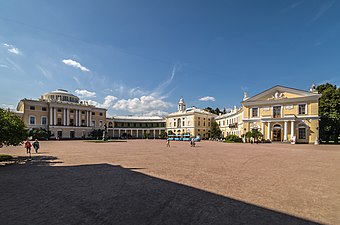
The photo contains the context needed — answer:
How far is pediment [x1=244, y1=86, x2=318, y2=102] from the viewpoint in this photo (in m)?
35.1

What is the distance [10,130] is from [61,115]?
48.5 m

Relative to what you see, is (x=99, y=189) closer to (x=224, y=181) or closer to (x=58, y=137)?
(x=224, y=181)

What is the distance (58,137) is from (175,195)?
56186 millimetres

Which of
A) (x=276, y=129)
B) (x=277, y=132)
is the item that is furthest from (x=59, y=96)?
(x=277, y=132)

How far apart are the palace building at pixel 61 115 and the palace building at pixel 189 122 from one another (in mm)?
26928

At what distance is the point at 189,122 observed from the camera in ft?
212

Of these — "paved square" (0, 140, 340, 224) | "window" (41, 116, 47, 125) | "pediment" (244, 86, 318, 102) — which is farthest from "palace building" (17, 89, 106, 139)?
"paved square" (0, 140, 340, 224)

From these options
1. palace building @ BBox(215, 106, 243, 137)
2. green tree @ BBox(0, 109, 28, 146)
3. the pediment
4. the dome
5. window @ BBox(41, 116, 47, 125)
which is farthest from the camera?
the dome

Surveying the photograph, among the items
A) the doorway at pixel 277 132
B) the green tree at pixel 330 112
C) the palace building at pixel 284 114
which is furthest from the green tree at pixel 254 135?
the green tree at pixel 330 112

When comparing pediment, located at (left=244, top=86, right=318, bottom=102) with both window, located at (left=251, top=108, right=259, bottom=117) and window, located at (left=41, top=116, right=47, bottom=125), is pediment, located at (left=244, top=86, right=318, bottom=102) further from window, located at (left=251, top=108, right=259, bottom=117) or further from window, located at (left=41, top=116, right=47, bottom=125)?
window, located at (left=41, top=116, right=47, bottom=125)

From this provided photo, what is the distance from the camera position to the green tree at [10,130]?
413 inches

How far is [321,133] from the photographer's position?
3775 centimetres

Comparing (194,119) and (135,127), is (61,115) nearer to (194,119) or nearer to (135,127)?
(135,127)

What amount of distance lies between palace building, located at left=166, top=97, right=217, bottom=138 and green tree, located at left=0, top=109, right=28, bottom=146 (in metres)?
53.3
